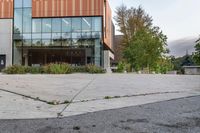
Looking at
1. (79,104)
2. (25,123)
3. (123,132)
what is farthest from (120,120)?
(79,104)

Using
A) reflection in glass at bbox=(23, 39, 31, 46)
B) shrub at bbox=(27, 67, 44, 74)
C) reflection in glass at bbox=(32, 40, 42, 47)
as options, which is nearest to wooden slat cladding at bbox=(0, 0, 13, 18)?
reflection in glass at bbox=(23, 39, 31, 46)

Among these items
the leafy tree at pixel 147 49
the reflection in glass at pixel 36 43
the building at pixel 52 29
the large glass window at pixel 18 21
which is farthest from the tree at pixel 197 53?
the large glass window at pixel 18 21

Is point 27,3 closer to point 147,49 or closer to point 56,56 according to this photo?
point 56,56

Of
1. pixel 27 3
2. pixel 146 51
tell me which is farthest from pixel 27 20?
pixel 146 51

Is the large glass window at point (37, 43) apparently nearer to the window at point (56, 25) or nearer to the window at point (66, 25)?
the window at point (56, 25)

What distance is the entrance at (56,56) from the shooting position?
4653 cm

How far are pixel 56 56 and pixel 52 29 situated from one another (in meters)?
5.87

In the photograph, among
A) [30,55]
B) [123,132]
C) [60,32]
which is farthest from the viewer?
[30,55]

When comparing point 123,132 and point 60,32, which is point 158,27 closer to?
point 60,32

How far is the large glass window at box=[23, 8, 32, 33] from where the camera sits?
146ft

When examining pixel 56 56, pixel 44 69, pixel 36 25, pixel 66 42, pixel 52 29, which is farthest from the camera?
pixel 56 56

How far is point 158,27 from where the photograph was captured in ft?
145

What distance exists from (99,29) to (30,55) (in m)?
11.2

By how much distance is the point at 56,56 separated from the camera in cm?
4872
